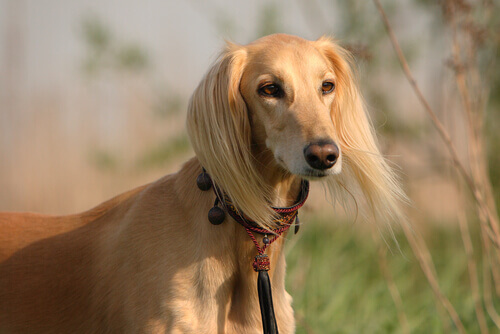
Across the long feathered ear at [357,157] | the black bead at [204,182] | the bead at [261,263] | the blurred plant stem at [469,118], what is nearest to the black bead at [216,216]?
the black bead at [204,182]

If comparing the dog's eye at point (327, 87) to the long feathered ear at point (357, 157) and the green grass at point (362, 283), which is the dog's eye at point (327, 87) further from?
the green grass at point (362, 283)

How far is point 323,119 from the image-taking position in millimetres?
2197

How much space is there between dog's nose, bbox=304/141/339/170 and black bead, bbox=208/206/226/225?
1.48 ft

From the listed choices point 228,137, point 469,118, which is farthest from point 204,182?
point 469,118

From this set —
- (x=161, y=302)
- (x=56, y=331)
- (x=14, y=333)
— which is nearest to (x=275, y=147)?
(x=161, y=302)

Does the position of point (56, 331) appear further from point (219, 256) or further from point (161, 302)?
point (219, 256)

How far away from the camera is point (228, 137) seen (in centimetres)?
229

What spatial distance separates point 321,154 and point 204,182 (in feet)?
1.86

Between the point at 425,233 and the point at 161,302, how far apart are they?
482cm

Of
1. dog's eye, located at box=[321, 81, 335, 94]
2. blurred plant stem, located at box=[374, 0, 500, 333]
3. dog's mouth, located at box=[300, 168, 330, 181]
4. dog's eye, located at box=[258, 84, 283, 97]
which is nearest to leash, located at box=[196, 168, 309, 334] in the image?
dog's mouth, located at box=[300, 168, 330, 181]

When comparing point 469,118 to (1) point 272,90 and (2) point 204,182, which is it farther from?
(2) point 204,182

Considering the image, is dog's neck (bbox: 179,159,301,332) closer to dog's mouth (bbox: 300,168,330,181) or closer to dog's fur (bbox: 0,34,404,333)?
dog's fur (bbox: 0,34,404,333)

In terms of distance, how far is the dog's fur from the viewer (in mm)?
2223

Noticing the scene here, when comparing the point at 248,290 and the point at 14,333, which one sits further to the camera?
the point at 14,333
